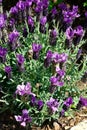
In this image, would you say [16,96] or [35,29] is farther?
[35,29]

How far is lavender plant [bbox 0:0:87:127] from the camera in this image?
8.50 ft

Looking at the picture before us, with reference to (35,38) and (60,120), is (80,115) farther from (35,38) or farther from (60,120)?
(35,38)

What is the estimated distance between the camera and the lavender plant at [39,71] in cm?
259

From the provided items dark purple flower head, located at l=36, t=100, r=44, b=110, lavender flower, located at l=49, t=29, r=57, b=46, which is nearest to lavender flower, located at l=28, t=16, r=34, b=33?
lavender flower, located at l=49, t=29, r=57, b=46

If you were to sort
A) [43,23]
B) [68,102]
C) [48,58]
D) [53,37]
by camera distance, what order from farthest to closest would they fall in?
[43,23]
[53,37]
[68,102]
[48,58]

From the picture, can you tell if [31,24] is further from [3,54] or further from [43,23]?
[3,54]

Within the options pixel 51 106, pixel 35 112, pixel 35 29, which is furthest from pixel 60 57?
pixel 35 29

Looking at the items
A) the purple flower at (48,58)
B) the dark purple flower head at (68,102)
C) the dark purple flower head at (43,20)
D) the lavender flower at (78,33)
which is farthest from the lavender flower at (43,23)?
the dark purple flower head at (68,102)

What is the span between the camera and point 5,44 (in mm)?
3000

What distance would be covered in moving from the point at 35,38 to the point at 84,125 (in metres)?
0.91

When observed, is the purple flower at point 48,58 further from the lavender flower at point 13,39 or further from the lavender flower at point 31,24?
the lavender flower at point 31,24

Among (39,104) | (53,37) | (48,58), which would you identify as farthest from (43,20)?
(39,104)

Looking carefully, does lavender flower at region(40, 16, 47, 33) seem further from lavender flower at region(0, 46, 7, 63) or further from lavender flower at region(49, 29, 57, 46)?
lavender flower at region(0, 46, 7, 63)

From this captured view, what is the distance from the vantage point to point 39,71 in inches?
114
